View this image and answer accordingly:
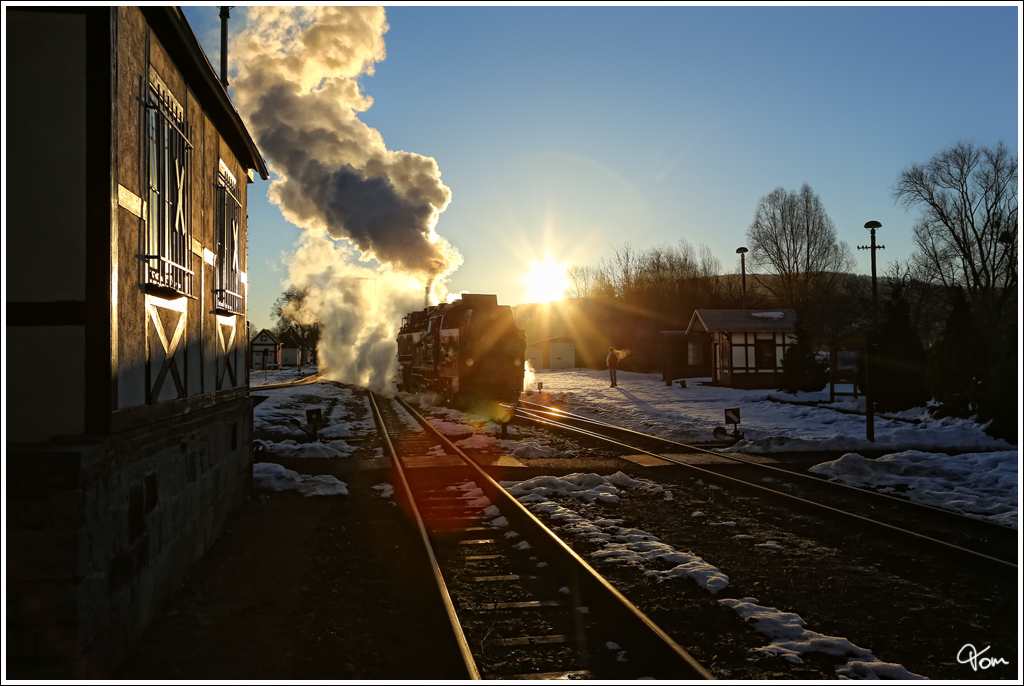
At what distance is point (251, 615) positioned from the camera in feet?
17.4

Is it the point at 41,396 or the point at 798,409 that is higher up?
the point at 41,396

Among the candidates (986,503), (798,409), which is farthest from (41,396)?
(798,409)

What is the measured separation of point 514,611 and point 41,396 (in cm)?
356

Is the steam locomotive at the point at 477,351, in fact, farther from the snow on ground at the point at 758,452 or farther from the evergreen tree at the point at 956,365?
the evergreen tree at the point at 956,365

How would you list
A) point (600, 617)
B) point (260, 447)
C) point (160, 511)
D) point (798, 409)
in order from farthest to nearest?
point (798, 409) → point (260, 447) → point (160, 511) → point (600, 617)

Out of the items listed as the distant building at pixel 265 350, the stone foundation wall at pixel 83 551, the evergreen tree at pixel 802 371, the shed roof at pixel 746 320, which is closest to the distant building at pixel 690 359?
the shed roof at pixel 746 320

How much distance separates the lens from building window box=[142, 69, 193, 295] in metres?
5.39

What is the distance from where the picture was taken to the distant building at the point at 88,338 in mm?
3902

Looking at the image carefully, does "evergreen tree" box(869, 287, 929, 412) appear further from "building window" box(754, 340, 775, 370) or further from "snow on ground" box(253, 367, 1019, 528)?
"building window" box(754, 340, 775, 370)

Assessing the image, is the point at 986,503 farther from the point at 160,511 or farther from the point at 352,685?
the point at 160,511

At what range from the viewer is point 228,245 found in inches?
338

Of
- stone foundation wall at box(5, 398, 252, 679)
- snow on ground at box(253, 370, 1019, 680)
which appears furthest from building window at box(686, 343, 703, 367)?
stone foundation wall at box(5, 398, 252, 679)

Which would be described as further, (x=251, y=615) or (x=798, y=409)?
(x=798, y=409)

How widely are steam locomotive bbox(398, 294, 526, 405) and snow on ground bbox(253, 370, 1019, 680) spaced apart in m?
1.20
